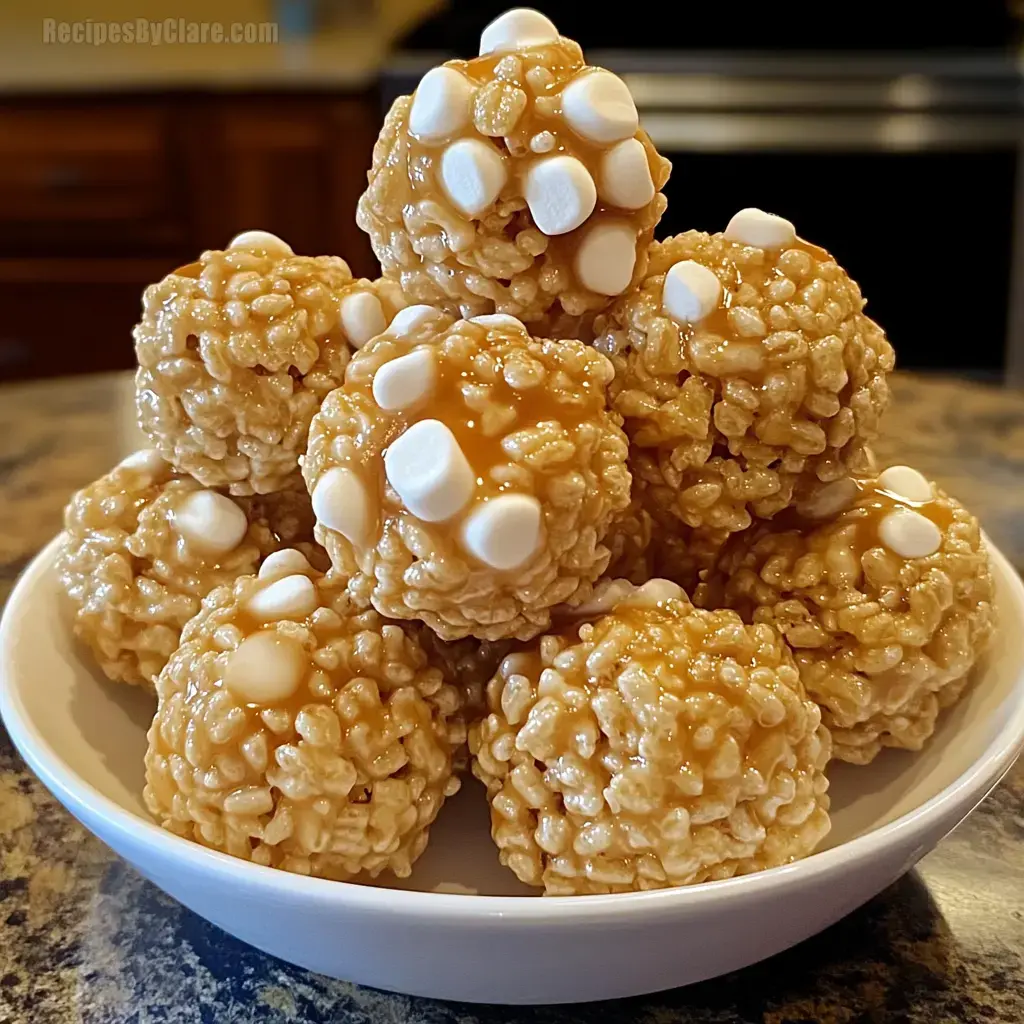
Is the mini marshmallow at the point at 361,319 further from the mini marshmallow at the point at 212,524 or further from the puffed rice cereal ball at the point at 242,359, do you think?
the mini marshmallow at the point at 212,524

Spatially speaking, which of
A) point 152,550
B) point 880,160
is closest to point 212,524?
point 152,550

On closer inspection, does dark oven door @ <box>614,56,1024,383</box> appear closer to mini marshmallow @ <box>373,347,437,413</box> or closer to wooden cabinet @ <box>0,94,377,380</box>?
wooden cabinet @ <box>0,94,377,380</box>

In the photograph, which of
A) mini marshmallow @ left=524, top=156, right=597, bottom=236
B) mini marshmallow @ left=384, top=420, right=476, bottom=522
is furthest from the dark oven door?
mini marshmallow @ left=384, top=420, right=476, bottom=522

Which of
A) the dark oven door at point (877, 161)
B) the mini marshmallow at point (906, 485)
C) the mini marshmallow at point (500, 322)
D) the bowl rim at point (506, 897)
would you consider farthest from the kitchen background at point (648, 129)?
the bowl rim at point (506, 897)

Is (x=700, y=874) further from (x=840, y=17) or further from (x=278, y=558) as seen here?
(x=840, y=17)

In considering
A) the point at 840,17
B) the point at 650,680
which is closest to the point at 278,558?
the point at 650,680
